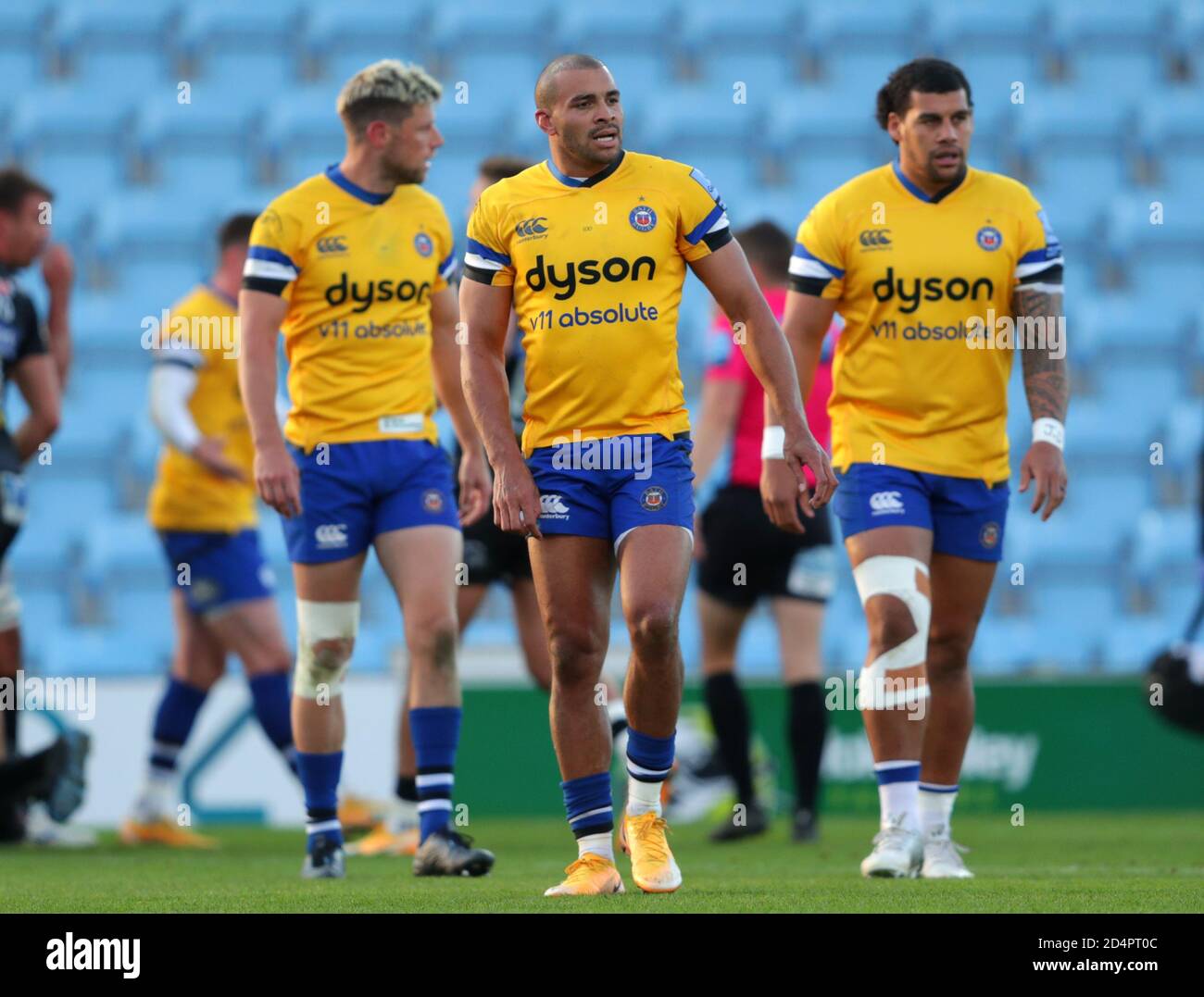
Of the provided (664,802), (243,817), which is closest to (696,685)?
(664,802)

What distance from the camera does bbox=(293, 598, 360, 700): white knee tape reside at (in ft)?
21.0

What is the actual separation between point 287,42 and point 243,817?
687 cm

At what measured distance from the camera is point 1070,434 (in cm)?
1278

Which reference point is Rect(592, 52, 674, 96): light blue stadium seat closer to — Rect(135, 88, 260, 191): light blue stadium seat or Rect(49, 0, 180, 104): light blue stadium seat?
Rect(135, 88, 260, 191): light blue stadium seat

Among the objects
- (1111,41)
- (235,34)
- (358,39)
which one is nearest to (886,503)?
(358,39)

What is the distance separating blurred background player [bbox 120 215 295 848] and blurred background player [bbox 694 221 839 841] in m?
1.92

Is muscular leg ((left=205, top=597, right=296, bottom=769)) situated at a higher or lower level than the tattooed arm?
lower

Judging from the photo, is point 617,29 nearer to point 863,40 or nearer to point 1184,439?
point 863,40

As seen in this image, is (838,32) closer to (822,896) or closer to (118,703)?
(118,703)

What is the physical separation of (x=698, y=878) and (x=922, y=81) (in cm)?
264

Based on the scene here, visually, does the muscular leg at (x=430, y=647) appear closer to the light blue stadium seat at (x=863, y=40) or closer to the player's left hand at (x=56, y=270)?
the player's left hand at (x=56, y=270)

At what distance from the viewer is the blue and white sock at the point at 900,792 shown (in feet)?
19.9

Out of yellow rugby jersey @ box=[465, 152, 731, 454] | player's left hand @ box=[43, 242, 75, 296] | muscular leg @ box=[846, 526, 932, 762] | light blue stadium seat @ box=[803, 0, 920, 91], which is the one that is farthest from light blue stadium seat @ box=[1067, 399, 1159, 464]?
yellow rugby jersey @ box=[465, 152, 731, 454]

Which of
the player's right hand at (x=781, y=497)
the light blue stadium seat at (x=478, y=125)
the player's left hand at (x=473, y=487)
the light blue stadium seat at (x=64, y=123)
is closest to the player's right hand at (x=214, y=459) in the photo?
the player's left hand at (x=473, y=487)
